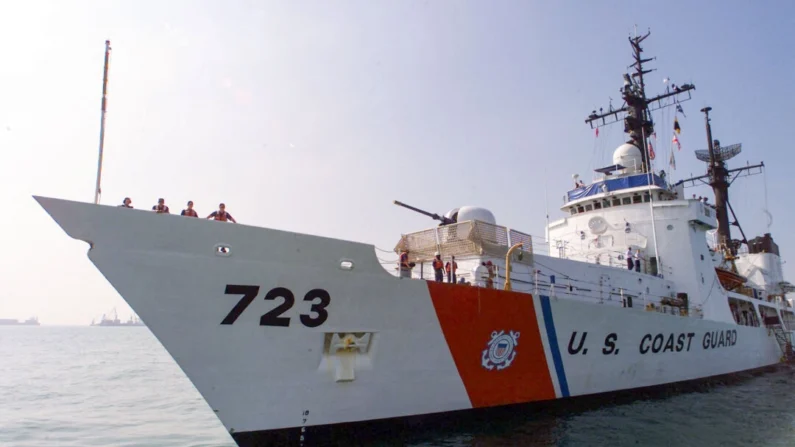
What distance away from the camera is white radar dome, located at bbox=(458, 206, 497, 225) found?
10.8m

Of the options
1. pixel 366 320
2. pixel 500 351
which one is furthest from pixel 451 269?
pixel 366 320

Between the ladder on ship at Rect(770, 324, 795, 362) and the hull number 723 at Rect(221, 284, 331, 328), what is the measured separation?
22.0 m

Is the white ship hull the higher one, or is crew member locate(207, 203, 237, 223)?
crew member locate(207, 203, 237, 223)

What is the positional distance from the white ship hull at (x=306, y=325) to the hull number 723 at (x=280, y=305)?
2 cm

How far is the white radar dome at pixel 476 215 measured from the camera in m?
10.8

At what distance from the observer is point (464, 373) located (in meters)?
8.12

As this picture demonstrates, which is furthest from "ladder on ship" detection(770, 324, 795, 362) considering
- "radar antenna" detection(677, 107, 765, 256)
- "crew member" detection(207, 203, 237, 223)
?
"crew member" detection(207, 203, 237, 223)

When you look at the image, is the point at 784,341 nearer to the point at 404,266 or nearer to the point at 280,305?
the point at 404,266

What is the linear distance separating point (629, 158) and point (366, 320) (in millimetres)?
13720

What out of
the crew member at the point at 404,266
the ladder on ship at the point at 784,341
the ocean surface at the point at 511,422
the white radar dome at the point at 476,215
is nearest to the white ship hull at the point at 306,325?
the ocean surface at the point at 511,422

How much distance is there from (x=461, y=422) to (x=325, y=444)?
2.52 metres

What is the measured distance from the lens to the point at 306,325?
6883mm

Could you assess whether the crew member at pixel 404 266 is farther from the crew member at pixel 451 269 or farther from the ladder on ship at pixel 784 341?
the ladder on ship at pixel 784 341

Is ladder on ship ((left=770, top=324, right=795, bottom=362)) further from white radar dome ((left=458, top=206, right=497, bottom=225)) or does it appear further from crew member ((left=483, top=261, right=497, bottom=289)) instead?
crew member ((left=483, top=261, right=497, bottom=289))
